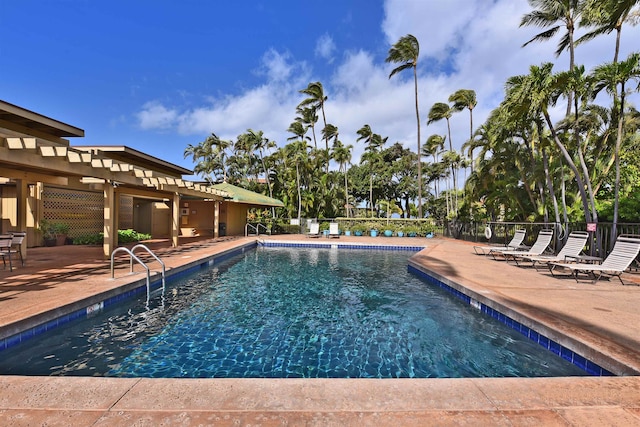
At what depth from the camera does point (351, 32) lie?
20922mm

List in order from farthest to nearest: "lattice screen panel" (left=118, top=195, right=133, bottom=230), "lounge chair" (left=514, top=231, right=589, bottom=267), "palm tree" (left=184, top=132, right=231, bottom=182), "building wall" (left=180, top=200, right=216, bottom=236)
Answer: "palm tree" (left=184, top=132, right=231, bottom=182)
"building wall" (left=180, top=200, right=216, bottom=236)
"lattice screen panel" (left=118, top=195, right=133, bottom=230)
"lounge chair" (left=514, top=231, right=589, bottom=267)

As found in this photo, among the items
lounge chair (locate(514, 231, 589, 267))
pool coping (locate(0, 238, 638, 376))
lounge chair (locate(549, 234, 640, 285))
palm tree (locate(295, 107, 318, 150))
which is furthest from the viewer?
palm tree (locate(295, 107, 318, 150))

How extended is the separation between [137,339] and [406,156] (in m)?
36.4

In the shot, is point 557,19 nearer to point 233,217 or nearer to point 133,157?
point 133,157

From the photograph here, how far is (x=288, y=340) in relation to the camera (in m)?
4.38

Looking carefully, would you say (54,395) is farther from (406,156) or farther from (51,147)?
(406,156)

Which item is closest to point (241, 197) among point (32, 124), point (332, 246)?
point (332, 246)

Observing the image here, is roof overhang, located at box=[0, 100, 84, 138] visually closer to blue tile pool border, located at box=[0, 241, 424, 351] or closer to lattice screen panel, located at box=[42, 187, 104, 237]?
lattice screen panel, located at box=[42, 187, 104, 237]

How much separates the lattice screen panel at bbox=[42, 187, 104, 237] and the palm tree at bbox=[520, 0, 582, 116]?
17755 millimetres

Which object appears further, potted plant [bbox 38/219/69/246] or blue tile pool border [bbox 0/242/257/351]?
potted plant [bbox 38/219/69/246]

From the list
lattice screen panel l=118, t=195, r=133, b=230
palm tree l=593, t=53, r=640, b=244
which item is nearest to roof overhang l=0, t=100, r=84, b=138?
lattice screen panel l=118, t=195, r=133, b=230

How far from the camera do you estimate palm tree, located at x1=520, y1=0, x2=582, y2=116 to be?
9867mm

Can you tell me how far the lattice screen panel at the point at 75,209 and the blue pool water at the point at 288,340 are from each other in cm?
888

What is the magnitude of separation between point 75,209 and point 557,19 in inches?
733
